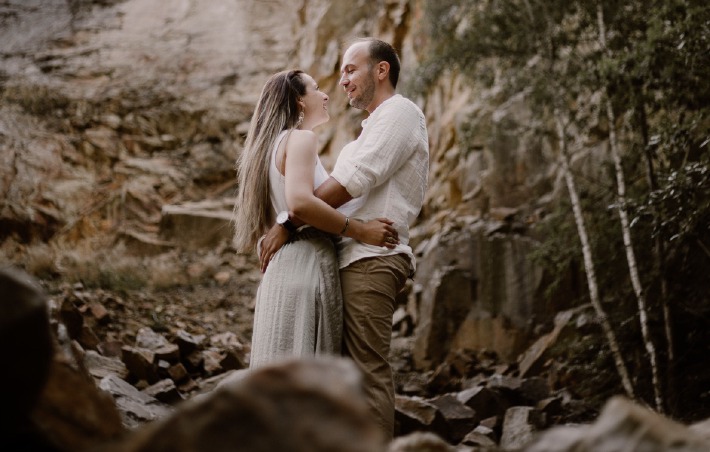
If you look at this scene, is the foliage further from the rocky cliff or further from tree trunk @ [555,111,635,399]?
the rocky cliff

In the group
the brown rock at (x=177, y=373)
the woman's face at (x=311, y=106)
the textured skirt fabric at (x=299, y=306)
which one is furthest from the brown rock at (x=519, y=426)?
the woman's face at (x=311, y=106)

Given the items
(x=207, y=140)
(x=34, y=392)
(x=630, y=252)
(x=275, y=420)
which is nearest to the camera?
(x=275, y=420)

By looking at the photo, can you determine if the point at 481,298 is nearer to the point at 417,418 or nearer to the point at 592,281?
the point at 592,281

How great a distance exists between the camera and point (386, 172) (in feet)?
9.06

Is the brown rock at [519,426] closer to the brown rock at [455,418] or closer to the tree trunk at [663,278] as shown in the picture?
the brown rock at [455,418]

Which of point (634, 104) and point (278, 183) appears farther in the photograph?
point (634, 104)

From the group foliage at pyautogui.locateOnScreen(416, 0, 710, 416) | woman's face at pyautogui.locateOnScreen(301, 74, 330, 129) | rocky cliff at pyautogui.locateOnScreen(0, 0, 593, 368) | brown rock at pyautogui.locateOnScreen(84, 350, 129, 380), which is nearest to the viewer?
woman's face at pyautogui.locateOnScreen(301, 74, 330, 129)

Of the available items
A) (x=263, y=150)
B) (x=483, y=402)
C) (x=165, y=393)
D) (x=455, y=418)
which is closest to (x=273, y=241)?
(x=263, y=150)

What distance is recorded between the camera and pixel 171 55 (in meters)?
18.1

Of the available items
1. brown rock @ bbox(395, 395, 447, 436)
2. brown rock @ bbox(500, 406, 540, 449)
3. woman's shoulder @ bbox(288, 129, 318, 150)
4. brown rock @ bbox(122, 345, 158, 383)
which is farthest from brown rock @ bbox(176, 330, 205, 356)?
woman's shoulder @ bbox(288, 129, 318, 150)

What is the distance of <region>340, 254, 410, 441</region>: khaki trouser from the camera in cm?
260

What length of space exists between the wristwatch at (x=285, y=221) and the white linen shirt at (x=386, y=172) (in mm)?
227

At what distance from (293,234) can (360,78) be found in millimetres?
807

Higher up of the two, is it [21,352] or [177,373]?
[21,352]
